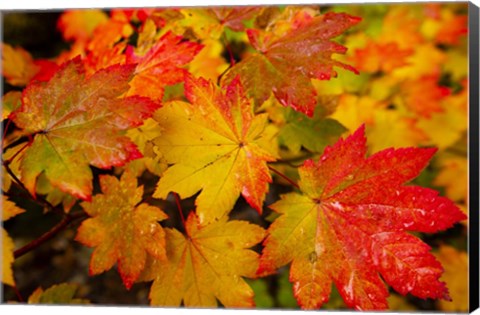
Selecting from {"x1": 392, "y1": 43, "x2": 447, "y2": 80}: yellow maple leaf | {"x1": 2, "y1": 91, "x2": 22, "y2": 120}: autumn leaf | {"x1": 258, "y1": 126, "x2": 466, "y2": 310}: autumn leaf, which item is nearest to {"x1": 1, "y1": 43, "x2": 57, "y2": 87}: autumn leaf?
{"x1": 2, "y1": 91, "x2": 22, "y2": 120}: autumn leaf


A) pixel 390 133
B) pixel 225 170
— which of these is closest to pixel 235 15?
pixel 225 170

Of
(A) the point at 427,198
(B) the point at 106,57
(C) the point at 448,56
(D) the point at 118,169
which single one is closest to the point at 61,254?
(D) the point at 118,169

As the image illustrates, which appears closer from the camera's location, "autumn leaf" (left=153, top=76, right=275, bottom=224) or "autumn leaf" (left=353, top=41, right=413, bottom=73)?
"autumn leaf" (left=153, top=76, right=275, bottom=224)

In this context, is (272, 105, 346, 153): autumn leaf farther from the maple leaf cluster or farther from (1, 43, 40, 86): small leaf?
(1, 43, 40, 86): small leaf

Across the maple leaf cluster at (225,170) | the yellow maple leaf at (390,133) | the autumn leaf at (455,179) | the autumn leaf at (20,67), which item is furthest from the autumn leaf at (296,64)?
the autumn leaf at (455,179)

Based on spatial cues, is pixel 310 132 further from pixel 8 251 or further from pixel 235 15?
pixel 8 251

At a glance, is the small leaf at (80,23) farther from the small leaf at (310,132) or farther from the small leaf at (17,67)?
the small leaf at (310,132)

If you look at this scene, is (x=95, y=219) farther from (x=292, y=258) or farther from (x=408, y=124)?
(x=408, y=124)
